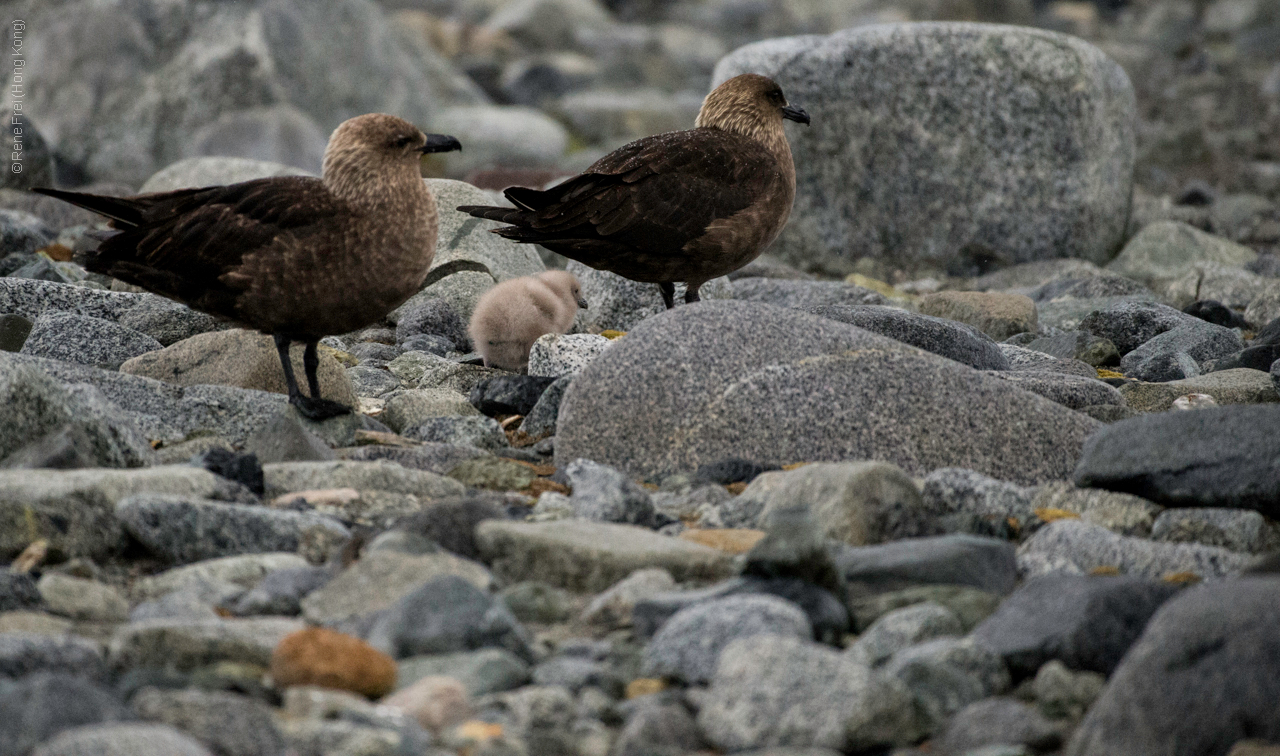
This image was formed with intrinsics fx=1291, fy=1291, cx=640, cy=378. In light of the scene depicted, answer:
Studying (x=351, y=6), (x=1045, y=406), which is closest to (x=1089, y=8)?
(x=351, y=6)

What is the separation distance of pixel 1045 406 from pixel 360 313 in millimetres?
2710

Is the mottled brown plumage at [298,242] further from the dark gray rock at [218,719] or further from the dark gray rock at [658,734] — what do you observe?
the dark gray rock at [658,734]

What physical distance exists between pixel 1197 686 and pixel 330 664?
74.8 inches

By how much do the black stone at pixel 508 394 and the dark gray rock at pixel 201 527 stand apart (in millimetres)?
2164

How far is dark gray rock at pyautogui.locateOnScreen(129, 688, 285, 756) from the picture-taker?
2.65 m

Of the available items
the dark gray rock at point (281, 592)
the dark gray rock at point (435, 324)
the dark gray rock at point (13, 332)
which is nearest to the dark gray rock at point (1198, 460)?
the dark gray rock at point (281, 592)

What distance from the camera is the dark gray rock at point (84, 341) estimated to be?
6.30 metres

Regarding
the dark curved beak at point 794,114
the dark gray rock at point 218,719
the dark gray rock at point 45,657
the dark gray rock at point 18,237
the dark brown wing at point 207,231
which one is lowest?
the dark gray rock at point 218,719

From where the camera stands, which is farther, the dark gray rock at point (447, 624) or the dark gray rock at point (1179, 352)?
the dark gray rock at point (1179, 352)

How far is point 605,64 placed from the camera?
29469 mm

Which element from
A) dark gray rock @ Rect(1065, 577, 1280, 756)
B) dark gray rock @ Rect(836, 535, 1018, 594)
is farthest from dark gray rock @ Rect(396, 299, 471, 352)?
dark gray rock @ Rect(1065, 577, 1280, 756)

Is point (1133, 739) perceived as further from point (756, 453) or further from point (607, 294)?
point (607, 294)

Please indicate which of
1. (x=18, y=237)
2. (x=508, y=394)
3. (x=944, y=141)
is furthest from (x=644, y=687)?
(x=944, y=141)

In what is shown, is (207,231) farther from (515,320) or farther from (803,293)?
(803,293)
